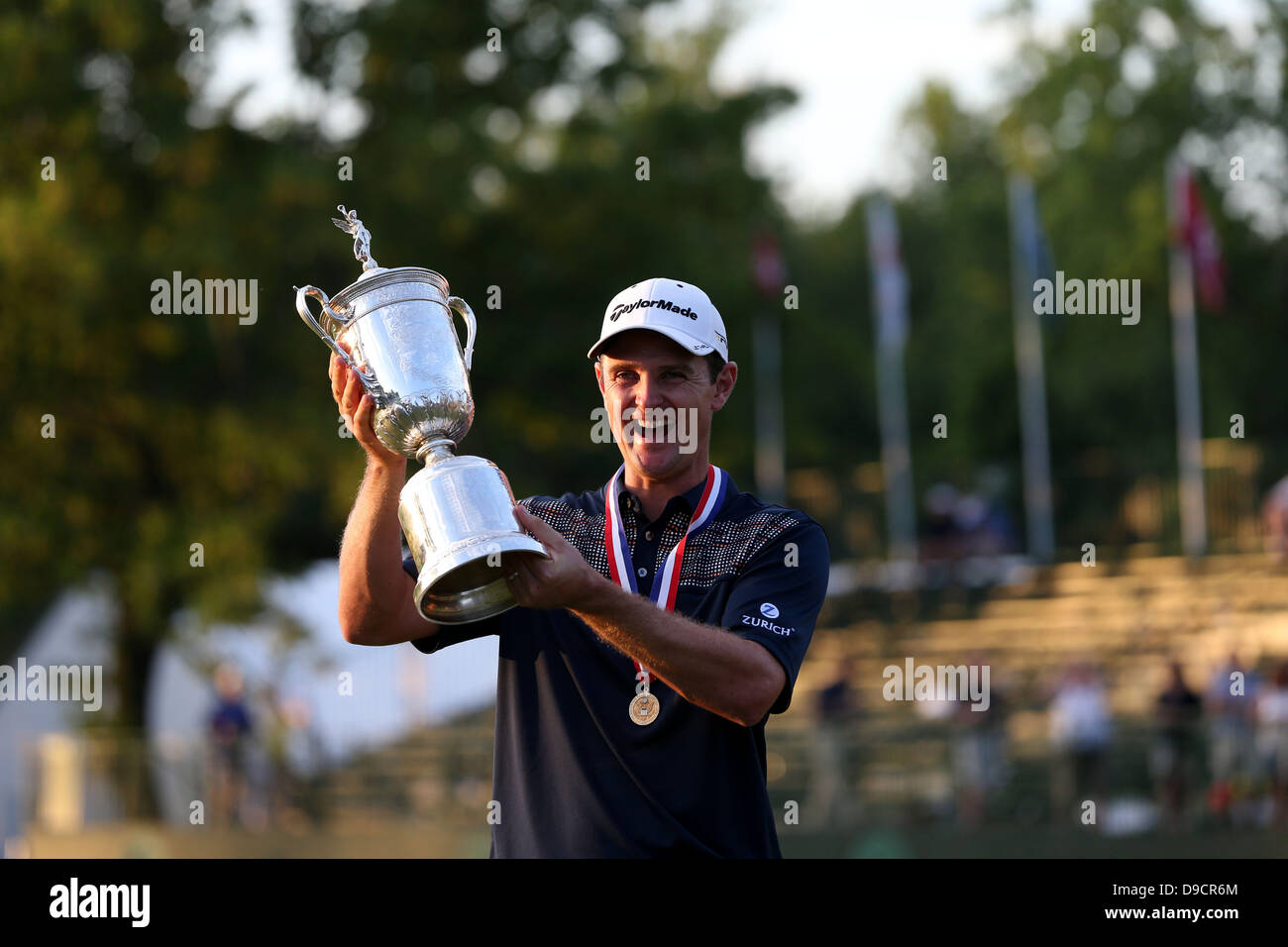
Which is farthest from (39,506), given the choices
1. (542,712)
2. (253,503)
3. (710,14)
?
(710,14)

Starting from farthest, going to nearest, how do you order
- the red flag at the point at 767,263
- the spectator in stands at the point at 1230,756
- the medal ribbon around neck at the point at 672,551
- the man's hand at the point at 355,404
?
the red flag at the point at 767,263, the spectator in stands at the point at 1230,756, the medal ribbon around neck at the point at 672,551, the man's hand at the point at 355,404

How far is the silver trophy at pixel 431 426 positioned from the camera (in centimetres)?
337

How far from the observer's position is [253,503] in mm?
18422

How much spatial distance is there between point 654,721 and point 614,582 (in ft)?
1.22

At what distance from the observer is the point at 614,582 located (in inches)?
137

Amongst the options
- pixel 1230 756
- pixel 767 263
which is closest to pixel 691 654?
pixel 1230 756

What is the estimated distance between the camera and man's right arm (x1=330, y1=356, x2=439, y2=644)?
364 centimetres

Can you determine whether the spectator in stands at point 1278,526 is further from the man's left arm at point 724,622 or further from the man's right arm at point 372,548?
the man's right arm at point 372,548

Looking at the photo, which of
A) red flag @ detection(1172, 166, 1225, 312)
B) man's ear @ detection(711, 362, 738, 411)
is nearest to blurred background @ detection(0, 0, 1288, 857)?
red flag @ detection(1172, 166, 1225, 312)

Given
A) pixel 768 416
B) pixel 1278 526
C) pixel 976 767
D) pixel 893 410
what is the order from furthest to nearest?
pixel 893 410 → pixel 768 416 → pixel 1278 526 → pixel 976 767

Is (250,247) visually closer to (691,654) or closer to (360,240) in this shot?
(360,240)

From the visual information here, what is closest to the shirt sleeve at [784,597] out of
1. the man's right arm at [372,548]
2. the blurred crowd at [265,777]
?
the man's right arm at [372,548]

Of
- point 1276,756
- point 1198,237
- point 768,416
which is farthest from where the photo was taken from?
point 768,416

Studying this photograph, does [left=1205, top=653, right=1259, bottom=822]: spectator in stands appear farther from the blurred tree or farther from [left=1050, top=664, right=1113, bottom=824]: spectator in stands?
the blurred tree
